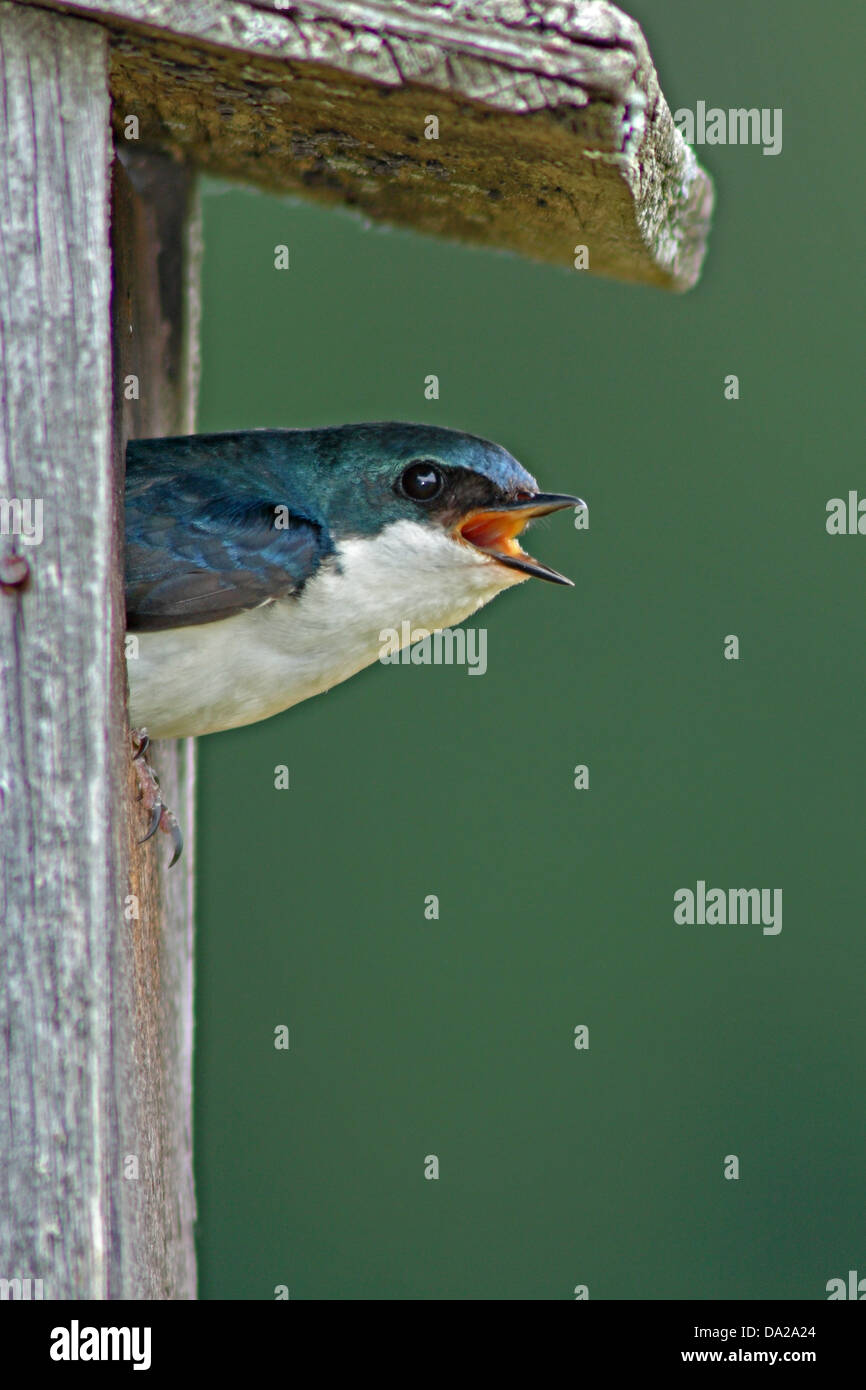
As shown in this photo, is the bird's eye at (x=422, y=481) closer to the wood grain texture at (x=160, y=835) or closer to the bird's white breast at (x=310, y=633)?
the bird's white breast at (x=310, y=633)

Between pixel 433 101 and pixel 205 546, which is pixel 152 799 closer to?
pixel 205 546

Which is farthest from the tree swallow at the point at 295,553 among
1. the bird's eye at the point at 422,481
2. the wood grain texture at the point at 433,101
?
the wood grain texture at the point at 433,101

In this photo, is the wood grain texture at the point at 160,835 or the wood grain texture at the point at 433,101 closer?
the wood grain texture at the point at 433,101

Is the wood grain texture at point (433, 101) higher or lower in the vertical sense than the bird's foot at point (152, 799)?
higher

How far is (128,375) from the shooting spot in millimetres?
2441

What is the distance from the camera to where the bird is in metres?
2.42

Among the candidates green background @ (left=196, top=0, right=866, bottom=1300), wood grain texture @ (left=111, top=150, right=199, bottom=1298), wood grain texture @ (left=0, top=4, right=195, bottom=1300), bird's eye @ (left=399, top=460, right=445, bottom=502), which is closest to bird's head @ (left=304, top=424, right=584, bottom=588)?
bird's eye @ (left=399, top=460, right=445, bottom=502)

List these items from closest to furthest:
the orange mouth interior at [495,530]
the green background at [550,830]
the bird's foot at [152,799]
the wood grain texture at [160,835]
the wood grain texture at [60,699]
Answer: the wood grain texture at [60,699] < the wood grain texture at [160,835] < the bird's foot at [152,799] < the orange mouth interior at [495,530] < the green background at [550,830]

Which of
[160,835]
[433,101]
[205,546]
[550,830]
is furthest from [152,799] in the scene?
[550,830]

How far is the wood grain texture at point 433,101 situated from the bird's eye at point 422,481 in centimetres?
35

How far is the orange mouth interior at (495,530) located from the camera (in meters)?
2.59

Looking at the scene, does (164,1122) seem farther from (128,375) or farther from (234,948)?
(234,948)

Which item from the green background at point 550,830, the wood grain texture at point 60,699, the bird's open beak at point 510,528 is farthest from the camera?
the green background at point 550,830

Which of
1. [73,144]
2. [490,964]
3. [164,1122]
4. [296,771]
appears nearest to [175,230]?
[73,144]
